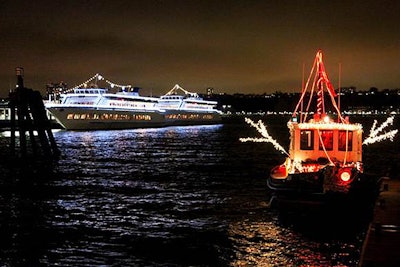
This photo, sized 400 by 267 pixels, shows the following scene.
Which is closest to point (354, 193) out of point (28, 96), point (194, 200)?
point (194, 200)

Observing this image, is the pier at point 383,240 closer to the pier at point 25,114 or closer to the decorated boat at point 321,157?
the decorated boat at point 321,157

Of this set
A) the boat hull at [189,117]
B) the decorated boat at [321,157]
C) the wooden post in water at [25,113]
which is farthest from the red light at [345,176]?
the boat hull at [189,117]

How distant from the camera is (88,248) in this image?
16.5 metres

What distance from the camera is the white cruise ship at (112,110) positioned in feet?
341

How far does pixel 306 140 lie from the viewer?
2320 centimetres

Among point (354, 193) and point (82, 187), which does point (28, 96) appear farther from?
point (354, 193)

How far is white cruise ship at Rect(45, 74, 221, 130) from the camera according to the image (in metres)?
104

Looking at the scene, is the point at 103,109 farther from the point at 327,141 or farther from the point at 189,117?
the point at 327,141

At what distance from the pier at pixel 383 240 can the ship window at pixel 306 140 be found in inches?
211

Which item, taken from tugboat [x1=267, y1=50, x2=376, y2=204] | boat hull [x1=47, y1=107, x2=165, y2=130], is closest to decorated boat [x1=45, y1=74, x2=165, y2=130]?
boat hull [x1=47, y1=107, x2=165, y2=130]

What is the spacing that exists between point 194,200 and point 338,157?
6.78 metres

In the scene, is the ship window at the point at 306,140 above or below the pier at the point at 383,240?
above

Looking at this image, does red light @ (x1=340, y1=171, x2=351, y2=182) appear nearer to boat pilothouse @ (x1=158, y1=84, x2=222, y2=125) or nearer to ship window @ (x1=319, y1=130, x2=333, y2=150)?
ship window @ (x1=319, y1=130, x2=333, y2=150)

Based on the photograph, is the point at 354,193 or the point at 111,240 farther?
the point at 354,193
